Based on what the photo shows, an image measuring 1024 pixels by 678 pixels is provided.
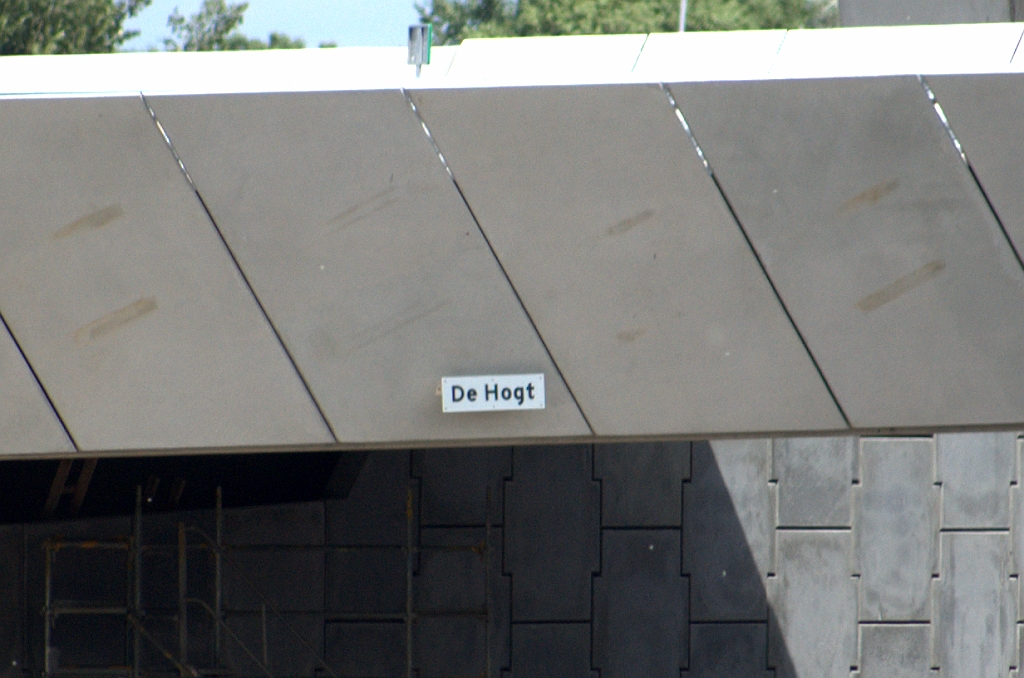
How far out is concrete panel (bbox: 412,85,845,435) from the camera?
6.20 meters

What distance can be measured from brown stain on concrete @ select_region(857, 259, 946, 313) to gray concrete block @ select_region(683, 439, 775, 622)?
15.9 feet

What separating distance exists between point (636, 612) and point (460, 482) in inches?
75.9

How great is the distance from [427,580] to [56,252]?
549cm

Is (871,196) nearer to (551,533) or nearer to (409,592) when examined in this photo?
(551,533)

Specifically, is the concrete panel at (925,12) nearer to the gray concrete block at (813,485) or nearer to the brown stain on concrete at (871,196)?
the gray concrete block at (813,485)

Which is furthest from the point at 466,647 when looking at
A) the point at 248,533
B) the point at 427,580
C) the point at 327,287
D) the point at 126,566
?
the point at 327,287

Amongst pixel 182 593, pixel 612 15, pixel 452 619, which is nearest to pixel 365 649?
pixel 452 619

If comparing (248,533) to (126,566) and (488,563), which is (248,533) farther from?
(488,563)

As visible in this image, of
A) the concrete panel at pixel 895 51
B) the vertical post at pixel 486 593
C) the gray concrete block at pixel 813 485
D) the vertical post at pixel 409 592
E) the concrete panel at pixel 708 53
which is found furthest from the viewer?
the gray concrete block at pixel 813 485

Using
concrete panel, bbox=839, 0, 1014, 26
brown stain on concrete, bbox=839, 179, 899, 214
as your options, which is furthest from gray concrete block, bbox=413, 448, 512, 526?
brown stain on concrete, bbox=839, 179, 899, 214

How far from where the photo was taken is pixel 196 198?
616 centimetres

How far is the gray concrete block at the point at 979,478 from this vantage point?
11.2m

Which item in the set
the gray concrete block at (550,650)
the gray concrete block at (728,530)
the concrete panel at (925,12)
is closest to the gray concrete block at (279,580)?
the gray concrete block at (550,650)

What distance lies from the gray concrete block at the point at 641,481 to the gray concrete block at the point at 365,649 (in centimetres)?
210
